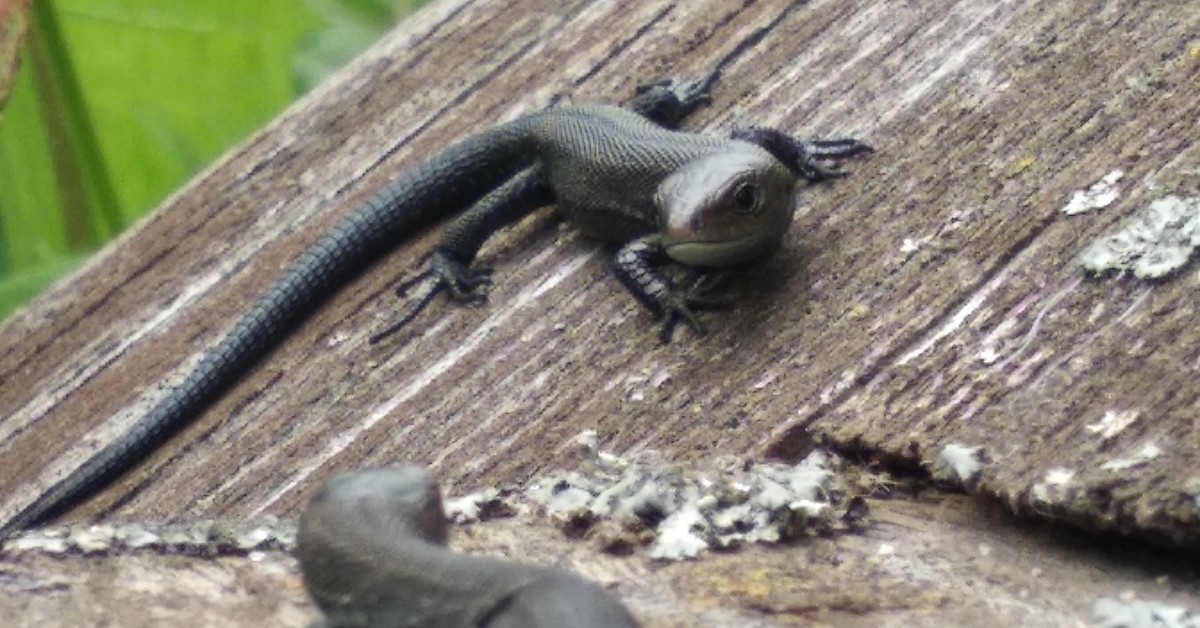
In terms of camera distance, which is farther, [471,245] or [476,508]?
[471,245]

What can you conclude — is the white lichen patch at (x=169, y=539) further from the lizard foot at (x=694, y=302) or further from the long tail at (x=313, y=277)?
the lizard foot at (x=694, y=302)

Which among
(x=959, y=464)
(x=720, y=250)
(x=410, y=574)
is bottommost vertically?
(x=720, y=250)

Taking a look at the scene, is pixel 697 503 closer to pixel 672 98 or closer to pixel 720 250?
pixel 720 250

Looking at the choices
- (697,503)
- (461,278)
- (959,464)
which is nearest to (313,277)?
(461,278)

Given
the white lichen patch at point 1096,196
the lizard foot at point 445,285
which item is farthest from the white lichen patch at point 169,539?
the white lichen patch at point 1096,196

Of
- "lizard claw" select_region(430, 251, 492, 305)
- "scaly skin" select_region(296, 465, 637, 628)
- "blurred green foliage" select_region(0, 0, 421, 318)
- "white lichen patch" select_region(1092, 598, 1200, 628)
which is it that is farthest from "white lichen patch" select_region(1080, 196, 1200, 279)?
"blurred green foliage" select_region(0, 0, 421, 318)

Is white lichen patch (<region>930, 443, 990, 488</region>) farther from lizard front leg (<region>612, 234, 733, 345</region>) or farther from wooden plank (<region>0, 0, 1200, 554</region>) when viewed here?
lizard front leg (<region>612, 234, 733, 345</region>)

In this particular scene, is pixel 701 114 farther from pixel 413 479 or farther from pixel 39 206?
pixel 39 206

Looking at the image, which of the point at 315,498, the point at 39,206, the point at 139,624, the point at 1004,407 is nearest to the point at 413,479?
the point at 315,498
